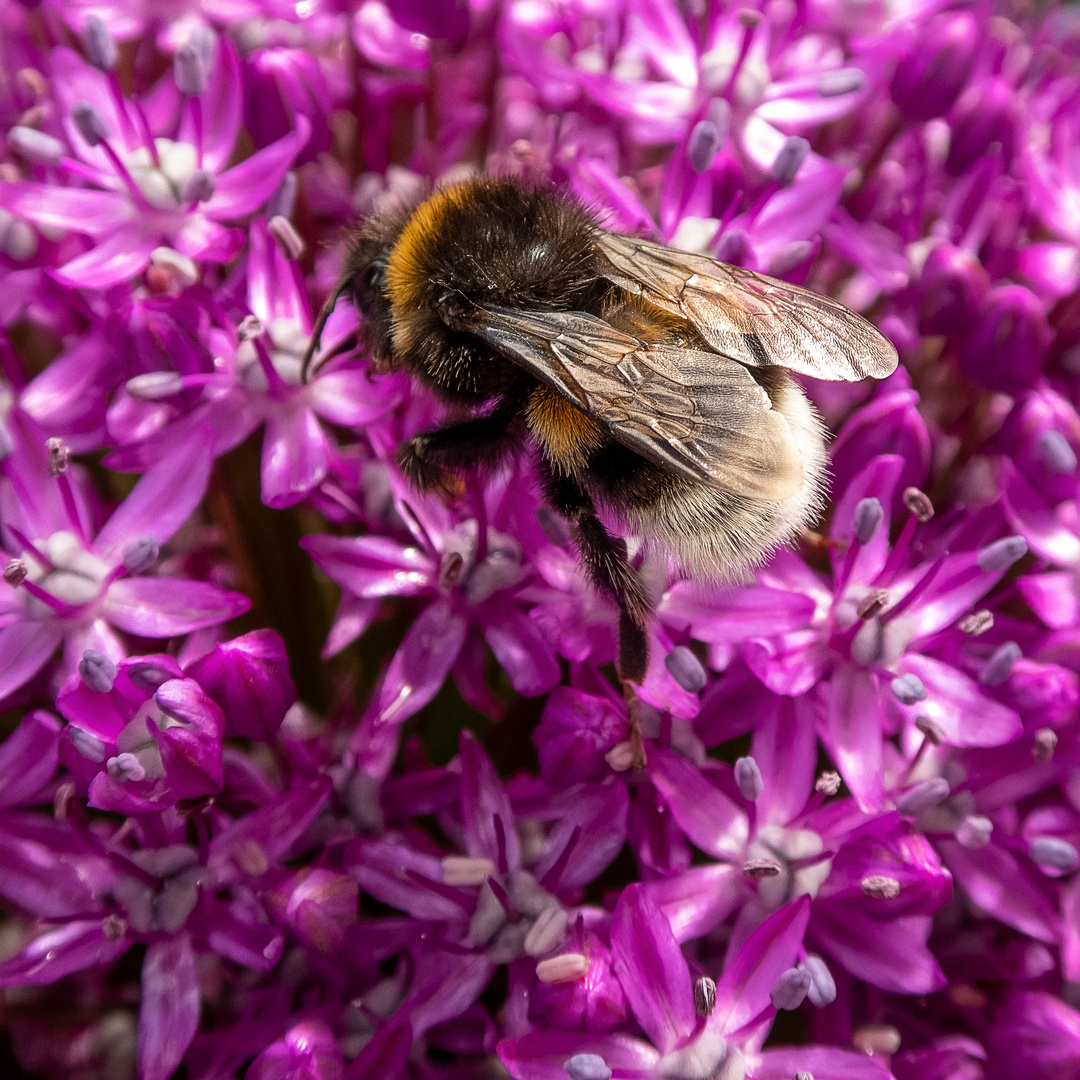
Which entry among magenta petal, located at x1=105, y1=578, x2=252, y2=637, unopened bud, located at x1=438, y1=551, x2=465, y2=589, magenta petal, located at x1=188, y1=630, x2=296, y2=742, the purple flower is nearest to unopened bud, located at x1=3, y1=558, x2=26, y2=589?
the purple flower

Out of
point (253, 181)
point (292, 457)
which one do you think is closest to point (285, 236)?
point (253, 181)

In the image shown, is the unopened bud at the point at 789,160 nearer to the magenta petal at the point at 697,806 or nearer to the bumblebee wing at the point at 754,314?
the bumblebee wing at the point at 754,314

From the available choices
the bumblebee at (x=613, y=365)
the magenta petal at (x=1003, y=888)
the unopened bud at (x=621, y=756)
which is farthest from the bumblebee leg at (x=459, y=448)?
the magenta petal at (x=1003, y=888)

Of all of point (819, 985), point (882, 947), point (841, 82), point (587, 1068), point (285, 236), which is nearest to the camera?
point (587, 1068)

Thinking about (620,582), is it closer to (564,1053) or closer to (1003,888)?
(564,1053)

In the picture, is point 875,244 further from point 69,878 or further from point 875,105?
point 69,878

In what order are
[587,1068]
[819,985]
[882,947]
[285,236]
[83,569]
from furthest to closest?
[285,236], [83,569], [882,947], [819,985], [587,1068]

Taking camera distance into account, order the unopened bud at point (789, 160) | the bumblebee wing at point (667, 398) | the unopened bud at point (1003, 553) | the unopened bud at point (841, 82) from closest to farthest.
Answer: the bumblebee wing at point (667, 398)
the unopened bud at point (1003, 553)
the unopened bud at point (789, 160)
the unopened bud at point (841, 82)
